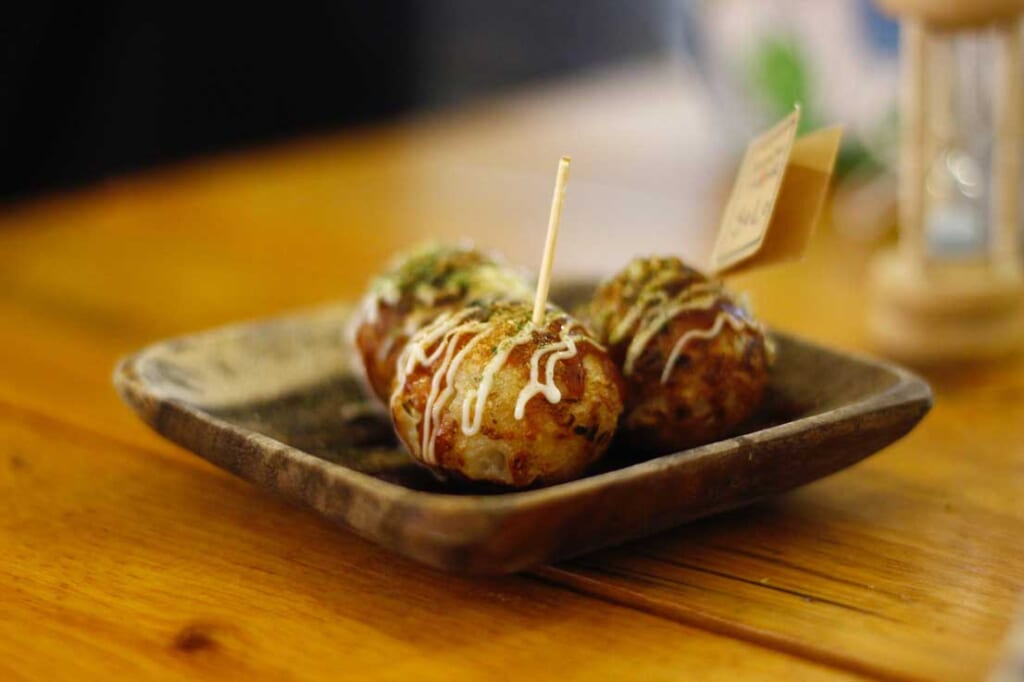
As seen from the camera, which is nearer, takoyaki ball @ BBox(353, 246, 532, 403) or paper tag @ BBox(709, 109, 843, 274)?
paper tag @ BBox(709, 109, 843, 274)

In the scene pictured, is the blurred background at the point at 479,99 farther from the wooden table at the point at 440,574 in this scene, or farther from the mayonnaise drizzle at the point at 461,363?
the mayonnaise drizzle at the point at 461,363

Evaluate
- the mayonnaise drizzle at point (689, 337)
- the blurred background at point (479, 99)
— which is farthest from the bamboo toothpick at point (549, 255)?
the blurred background at point (479, 99)

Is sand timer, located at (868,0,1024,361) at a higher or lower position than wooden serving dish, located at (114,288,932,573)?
Answer: higher

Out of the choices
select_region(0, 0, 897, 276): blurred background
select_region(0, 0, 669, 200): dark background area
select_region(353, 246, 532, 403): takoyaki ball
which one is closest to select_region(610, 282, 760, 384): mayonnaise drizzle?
select_region(353, 246, 532, 403): takoyaki ball

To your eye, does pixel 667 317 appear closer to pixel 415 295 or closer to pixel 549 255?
pixel 549 255

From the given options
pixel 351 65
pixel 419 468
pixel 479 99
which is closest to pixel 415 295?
pixel 419 468

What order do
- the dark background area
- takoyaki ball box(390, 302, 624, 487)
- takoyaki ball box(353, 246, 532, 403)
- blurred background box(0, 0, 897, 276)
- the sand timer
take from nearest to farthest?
1. takoyaki ball box(390, 302, 624, 487)
2. takoyaki ball box(353, 246, 532, 403)
3. the sand timer
4. blurred background box(0, 0, 897, 276)
5. the dark background area

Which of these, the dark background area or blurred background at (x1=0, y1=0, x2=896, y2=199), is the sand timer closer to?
blurred background at (x1=0, y1=0, x2=896, y2=199)
